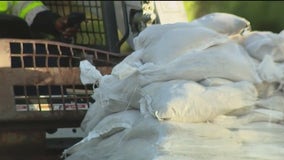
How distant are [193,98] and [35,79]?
999 mm

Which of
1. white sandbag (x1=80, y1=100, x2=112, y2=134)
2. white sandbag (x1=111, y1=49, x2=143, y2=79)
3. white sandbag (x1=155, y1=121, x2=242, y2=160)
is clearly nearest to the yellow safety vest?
white sandbag (x1=80, y1=100, x2=112, y2=134)

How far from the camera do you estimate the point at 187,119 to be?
2.49 meters

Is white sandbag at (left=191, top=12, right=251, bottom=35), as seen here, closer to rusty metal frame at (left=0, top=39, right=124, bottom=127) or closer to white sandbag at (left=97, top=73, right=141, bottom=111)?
white sandbag at (left=97, top=73, right=141, bottom=111)

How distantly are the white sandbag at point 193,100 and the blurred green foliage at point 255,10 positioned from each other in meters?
2.89

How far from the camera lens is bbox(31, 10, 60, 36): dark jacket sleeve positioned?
4.46 m

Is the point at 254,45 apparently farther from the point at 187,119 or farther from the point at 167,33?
the point at 187,119

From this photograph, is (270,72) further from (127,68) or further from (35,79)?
(35,79)

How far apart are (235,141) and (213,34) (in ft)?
2.07

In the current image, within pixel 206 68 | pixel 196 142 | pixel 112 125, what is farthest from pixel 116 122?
pixel 196 142

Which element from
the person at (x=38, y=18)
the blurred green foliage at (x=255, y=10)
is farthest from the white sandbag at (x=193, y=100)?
the blurred green foliage at (x=255, y=10)

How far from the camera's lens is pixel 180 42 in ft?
9.52

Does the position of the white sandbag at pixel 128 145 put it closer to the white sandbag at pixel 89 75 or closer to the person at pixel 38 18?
the white sandbag at pixel 89 75

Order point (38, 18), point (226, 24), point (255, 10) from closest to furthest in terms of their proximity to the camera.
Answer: point (226, 24), point (38, 18), point (255, 10)

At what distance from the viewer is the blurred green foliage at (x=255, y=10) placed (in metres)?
5.62
